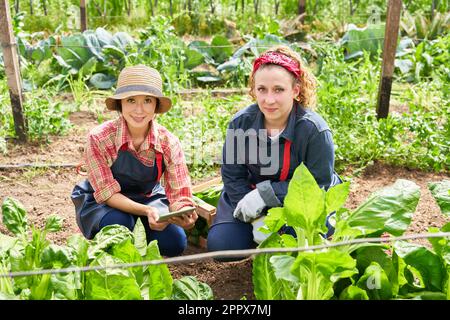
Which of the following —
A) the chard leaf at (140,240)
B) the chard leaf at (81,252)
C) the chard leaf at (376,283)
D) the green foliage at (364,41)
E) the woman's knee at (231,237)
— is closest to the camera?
the chard leaf at (376,283)

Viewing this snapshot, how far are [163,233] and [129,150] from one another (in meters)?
0.43

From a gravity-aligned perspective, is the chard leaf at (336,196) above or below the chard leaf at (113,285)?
above

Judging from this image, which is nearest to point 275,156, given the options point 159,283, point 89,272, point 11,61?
point 159,283

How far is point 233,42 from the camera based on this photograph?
6.95 metres

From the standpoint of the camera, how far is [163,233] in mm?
3045

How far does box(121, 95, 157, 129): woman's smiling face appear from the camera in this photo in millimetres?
2924

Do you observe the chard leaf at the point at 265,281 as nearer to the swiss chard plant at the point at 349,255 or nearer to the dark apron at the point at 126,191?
the swiss chard plant at the point at 349,255

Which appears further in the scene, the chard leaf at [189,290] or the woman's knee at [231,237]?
the woman's knee at [231,237]

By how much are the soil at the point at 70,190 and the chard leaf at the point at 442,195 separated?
0.87 metres

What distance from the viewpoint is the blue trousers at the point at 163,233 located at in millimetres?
2986

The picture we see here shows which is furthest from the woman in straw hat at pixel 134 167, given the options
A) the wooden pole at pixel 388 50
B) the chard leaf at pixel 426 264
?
the wooden pole at pixel 388 50

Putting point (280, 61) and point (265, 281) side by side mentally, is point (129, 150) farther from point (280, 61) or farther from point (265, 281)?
point (265, 281)

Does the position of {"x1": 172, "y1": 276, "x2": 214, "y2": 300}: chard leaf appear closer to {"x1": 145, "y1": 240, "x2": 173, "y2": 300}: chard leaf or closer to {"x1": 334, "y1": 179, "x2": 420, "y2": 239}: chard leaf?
{"x1": 145, "y1": 240, "x2": 173, "y2": 300}: chard leaf

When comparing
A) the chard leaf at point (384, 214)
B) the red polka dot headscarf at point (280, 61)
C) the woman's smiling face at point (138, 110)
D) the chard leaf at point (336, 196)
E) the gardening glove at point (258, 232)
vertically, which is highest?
the red polka dot headscarf at point (280, 61)
